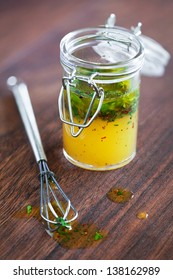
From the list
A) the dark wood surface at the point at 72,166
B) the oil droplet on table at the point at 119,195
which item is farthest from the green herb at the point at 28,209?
the oil droplet on table at the point at 119,195

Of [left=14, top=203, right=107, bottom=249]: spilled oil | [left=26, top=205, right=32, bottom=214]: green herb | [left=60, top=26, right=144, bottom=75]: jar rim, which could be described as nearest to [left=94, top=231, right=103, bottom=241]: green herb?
[left=14, top=203, right=107, bottom=249]: spilled oil

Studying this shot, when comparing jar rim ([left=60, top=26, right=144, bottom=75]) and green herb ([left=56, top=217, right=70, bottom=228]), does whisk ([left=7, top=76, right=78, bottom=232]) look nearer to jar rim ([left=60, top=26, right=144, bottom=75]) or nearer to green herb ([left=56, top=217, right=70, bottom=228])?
green herb ([left=56, top=217, right=70, bottom=228])

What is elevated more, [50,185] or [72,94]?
[72,94]

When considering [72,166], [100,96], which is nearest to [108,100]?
[100,96]

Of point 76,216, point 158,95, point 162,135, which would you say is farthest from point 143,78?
point 76,216

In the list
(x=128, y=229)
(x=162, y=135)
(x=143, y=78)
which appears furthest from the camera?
(x=143, y=78)

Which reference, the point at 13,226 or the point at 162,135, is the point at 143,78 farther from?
the point at 13,226

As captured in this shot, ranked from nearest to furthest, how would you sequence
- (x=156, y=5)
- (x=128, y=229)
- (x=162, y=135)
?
(x=128, y=229), (x=162, y=135), (x=156, y=5)

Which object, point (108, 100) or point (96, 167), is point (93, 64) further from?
point (96, 167)
